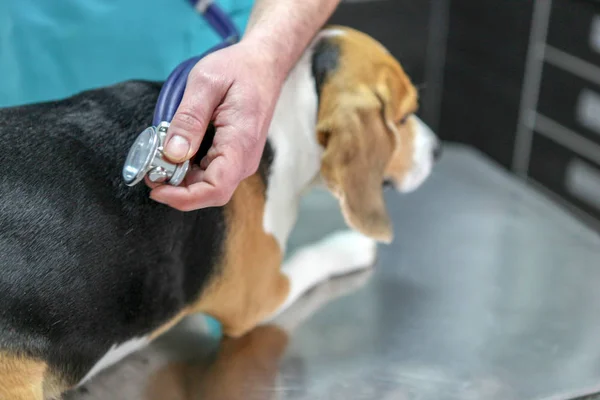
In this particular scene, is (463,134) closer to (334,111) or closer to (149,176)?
(334,111)

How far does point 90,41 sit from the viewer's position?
1.26 metres

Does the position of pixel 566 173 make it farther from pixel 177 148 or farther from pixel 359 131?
pixel 177 148

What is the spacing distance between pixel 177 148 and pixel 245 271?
0.32 m

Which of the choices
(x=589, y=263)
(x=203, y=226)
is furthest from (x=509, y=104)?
(x=203, y=226)

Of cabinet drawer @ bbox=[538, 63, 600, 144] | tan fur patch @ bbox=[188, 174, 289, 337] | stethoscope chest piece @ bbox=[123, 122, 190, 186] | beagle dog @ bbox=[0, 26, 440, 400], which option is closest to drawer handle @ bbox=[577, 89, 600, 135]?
cabinet drawer @ bbox=[538, 63, 600, 144]

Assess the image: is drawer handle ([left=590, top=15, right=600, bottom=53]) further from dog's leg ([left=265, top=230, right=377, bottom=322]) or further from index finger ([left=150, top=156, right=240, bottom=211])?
index finger ([left=150, top=156, right=240, bottom=211])

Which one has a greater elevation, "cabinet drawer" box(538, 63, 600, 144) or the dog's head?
the dog's head

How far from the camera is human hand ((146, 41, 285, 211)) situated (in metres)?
0.72

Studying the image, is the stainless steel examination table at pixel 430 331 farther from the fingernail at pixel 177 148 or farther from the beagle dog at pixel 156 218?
the fingernail at pixel 177 148

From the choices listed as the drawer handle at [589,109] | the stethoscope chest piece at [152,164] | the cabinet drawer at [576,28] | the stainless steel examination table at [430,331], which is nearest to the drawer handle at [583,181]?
the drawer handle at [589,109]

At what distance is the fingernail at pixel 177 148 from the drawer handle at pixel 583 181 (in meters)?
1.64

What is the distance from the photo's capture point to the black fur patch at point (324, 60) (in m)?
1.01

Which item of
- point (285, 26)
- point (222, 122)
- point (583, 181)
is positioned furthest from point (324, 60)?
point (583, 181)

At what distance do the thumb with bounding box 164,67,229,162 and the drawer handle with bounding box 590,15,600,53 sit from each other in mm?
1494
